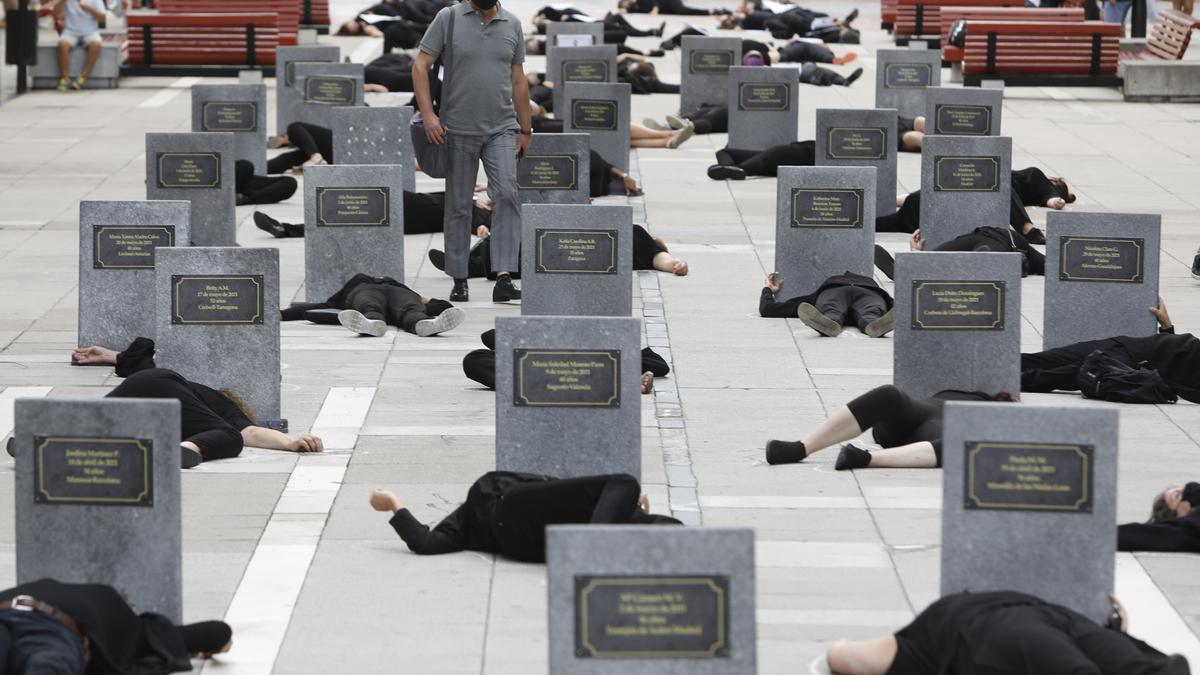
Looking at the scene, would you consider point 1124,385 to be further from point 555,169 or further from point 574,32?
point 574,32

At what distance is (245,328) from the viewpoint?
34.5 feet

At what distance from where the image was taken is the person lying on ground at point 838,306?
518 inches

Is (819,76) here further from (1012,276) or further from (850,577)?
(850,577)

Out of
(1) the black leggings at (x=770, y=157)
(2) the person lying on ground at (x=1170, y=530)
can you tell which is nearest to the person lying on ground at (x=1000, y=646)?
(2) the person lying on ground at (x=1170, y=530)

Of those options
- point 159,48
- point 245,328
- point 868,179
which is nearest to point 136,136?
point 159,48

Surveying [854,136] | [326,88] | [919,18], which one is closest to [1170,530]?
[854,136]

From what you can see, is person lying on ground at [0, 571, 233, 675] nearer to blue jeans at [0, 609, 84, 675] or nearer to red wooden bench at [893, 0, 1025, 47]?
blue jeans at [0, 609, 84, 675]

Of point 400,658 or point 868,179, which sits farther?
point 868,179

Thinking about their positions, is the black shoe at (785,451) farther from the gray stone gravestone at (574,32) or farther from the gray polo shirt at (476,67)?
the gray stone gravestone at (574,32)

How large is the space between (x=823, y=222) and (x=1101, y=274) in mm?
2497

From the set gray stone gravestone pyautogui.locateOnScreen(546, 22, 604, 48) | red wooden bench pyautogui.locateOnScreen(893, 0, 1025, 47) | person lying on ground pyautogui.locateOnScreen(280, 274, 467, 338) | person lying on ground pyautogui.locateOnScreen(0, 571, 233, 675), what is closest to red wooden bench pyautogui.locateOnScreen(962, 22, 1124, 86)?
gray stone gravestone pyautogui.locateOnScreen(546, 22, 604, 48)

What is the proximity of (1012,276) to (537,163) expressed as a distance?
5900 mm

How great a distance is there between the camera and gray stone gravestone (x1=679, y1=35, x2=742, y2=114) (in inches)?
971

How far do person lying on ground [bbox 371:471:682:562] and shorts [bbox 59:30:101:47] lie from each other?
72.4 feet
